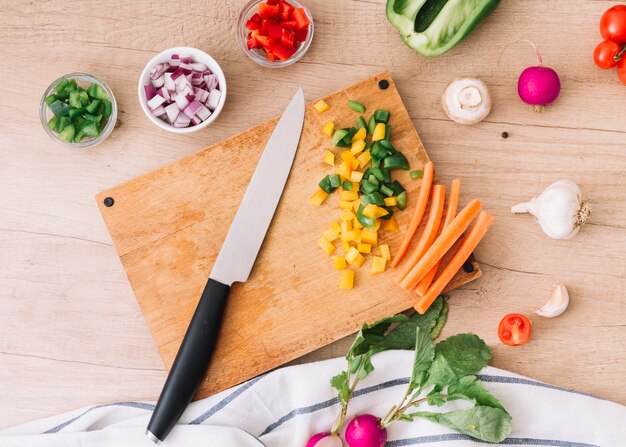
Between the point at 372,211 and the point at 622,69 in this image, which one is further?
the point at 622,69

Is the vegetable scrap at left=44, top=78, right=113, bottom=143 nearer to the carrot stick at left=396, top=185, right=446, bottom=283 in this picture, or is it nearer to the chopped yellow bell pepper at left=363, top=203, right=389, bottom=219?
the chopped yellow bell pepper at left=363, top=203, right=389, bottom=219

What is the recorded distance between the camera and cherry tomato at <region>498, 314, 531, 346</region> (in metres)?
1.89

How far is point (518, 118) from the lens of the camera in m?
1.98

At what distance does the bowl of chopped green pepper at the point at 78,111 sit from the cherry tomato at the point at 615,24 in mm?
1414

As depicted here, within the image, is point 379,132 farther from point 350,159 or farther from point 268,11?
point 268,11

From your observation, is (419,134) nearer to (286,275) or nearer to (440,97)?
(440,97)

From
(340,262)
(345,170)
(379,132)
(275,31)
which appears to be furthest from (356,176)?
(275,31)

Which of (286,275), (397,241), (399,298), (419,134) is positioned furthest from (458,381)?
(419,134)

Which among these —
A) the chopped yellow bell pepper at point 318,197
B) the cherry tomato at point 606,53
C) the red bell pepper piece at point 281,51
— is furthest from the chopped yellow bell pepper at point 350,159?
the cherry tomato at point 606,53

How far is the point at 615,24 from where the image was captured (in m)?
1.90

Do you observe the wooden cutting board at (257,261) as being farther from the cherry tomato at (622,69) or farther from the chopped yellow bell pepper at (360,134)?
the cherry tomato at (622,69)

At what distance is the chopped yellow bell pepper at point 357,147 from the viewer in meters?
1.87

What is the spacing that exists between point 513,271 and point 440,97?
0.55 metres

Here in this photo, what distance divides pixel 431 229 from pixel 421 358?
0.35m
